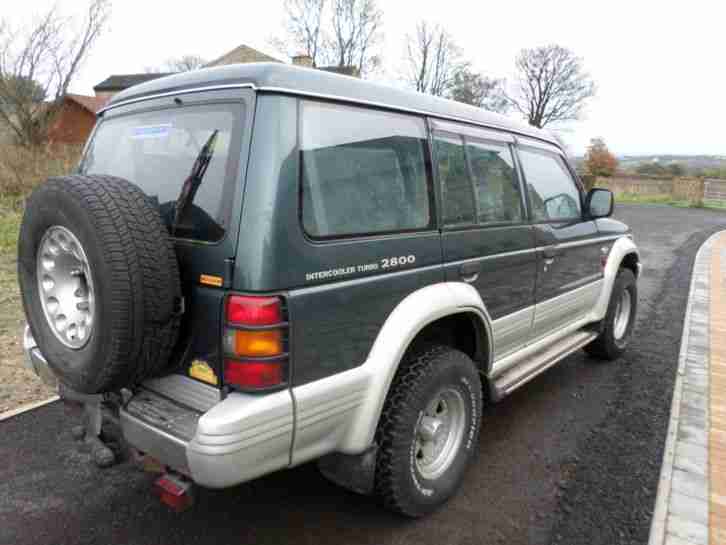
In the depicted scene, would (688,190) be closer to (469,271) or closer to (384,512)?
(469,271)

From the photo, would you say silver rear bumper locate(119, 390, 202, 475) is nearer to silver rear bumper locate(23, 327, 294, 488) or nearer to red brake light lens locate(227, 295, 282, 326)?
silver rear bumper locate(23, 327, 294, 488)

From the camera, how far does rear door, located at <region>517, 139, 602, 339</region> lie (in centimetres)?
354

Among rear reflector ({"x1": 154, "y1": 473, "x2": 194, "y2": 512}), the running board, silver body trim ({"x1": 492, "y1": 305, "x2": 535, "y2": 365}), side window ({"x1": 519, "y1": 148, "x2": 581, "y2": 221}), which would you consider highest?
side window ({"x1": 519, "y1": 148, "x2": 581, "y2": 221})

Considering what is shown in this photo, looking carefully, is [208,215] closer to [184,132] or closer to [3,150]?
[184,132]

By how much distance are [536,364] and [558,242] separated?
853 millimetres

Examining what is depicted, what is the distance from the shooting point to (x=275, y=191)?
193cm

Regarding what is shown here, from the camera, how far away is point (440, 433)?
9.21ft

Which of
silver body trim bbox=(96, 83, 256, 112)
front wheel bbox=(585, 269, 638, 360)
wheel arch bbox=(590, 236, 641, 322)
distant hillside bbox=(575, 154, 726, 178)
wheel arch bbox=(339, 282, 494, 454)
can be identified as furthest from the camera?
distant hillside bbox=(575, 154, 726, 178)

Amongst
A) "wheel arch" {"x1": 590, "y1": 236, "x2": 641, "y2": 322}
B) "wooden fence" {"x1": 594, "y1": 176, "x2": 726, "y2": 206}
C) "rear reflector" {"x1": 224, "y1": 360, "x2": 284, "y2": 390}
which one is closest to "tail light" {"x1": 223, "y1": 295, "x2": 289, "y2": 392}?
"rear reflector" {"x1": 224, "y1": 360, "x2": 284, "y2": 390}

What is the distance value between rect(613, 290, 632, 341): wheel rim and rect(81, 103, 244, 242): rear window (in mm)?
4175

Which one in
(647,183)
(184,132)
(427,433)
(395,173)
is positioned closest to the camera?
(184,132)

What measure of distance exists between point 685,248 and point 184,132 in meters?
13.3

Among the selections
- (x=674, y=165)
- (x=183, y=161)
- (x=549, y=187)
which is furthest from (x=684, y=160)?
(x=183, y=161)

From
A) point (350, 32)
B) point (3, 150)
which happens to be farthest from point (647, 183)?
point (3, 150)
